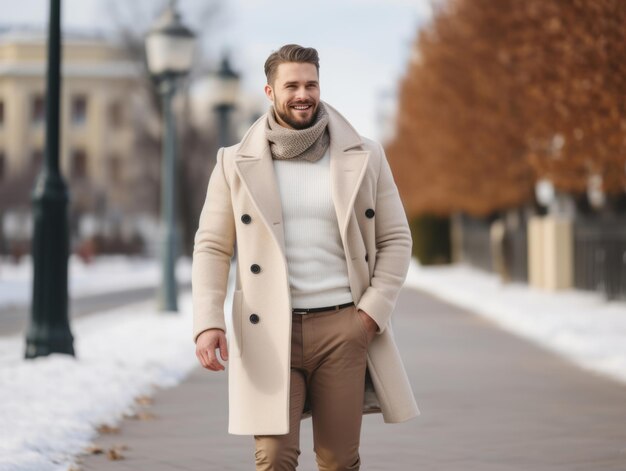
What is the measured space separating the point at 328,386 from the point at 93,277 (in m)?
35.8

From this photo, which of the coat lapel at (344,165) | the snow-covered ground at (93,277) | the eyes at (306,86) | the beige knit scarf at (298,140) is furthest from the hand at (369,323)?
the snow-covered ground at (93,277)

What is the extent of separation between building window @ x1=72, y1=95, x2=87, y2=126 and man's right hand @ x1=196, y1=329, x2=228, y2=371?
257ft

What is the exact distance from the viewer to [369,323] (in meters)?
4.57

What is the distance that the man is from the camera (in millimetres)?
4535

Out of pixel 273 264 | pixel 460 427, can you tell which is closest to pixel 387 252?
pixel 273 264

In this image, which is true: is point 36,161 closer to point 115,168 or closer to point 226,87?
point 115,168

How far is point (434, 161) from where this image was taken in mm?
31469

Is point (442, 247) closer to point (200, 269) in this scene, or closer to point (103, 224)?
point (103, 224)

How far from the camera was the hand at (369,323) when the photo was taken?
4555mm

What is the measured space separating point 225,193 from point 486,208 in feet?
91.7

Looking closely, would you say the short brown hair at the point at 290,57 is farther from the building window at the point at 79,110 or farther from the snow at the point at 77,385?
the building window at the point at 79,110

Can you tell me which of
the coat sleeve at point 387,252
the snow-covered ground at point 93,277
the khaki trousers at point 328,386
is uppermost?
the coat sleeve at point 387,252

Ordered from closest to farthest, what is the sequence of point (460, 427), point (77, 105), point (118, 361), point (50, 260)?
point (460, 427)
point (50, 260)
point (118, 361)
point (77, 105)

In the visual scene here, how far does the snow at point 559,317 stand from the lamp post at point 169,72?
15.7 ft
